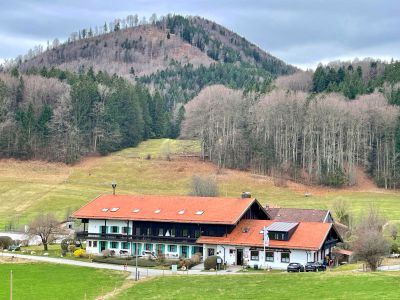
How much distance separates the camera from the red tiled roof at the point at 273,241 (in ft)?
200

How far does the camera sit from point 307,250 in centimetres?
6044

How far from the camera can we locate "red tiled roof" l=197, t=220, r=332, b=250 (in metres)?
61.0

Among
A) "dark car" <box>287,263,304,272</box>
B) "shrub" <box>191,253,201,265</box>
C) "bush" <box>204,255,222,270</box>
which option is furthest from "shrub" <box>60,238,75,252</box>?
"dark car" <box>287,263,304,272</box>

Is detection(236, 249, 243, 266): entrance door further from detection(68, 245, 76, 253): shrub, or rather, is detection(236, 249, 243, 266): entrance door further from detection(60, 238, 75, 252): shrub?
detection(60, 238, 75, 252): shrub

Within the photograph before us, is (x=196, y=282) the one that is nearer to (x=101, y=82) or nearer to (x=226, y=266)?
(x=226, y=266)

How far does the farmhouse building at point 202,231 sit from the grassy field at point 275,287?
9419 mm

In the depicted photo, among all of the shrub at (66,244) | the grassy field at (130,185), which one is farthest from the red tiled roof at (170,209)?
the grassy field at (130,185)

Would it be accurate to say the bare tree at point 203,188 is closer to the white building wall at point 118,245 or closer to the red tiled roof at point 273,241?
the white building wall at point 118,245

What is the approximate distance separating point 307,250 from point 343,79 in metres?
113

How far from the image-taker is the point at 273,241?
62.4 meters

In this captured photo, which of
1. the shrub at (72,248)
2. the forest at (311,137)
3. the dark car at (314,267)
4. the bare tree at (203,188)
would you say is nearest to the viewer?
the dark car at (314,267)

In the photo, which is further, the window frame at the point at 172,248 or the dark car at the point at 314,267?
the window frame at the point at 172,248

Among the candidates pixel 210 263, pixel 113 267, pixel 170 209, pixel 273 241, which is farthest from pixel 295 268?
pixel 170 209

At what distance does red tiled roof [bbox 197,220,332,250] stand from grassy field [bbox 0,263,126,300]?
38.4 ft
